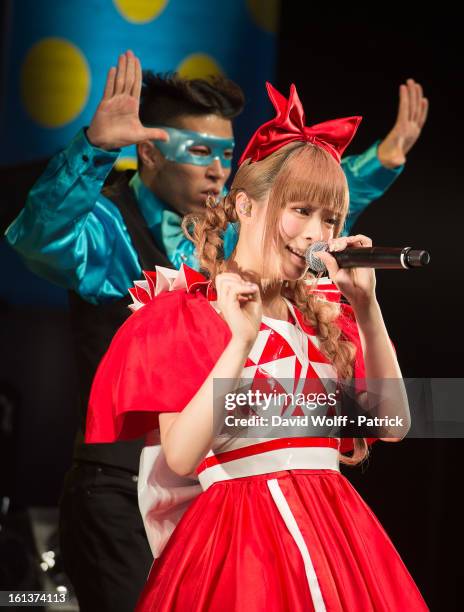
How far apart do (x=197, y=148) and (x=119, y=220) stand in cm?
25

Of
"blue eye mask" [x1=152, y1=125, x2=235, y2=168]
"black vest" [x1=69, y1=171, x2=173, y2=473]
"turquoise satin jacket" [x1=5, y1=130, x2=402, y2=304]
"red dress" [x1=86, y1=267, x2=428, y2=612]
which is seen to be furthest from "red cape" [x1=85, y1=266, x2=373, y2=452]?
"blue eye mask" [x1=152, y1=125, x2=235, y2=168]

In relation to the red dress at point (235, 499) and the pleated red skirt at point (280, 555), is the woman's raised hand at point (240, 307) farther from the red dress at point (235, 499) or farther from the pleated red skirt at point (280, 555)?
the pleated red skirt at point (280, 555)

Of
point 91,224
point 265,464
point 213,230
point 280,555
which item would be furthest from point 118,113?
point 280,555

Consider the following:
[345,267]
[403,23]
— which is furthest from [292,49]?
[345,267]

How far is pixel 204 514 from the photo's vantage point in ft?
4.57

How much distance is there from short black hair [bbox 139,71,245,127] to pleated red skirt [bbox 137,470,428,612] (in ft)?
3.92

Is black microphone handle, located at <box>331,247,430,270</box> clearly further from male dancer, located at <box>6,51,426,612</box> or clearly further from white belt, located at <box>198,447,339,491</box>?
male dancer, located at <box>6,51,426,612</box>

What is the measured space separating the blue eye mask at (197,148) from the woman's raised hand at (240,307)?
3.54 ft

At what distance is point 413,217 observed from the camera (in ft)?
8.45

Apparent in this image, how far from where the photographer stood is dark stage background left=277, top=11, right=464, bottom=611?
8.38 feet

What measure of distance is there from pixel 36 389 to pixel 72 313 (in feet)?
2.06

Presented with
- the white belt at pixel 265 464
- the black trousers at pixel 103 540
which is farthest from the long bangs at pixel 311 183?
the black trousers at pixel 103 540

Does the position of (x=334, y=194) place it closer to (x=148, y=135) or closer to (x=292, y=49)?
(x=148, y=135)

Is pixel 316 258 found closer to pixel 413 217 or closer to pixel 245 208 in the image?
pixel 245 208
